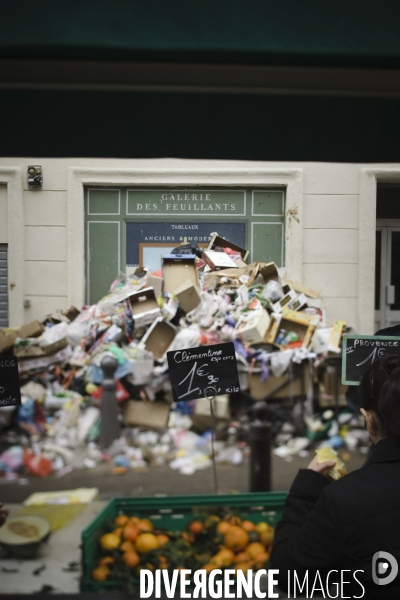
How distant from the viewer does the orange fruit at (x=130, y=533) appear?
7.73 ft

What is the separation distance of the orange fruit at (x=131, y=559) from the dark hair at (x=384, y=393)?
4.34 ft

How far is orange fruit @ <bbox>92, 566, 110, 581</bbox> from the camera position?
2.21 metres

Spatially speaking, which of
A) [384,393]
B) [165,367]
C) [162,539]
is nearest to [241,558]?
[162,539]

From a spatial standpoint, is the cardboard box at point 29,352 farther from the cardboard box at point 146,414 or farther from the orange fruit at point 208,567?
the orange fruit at point 208,567

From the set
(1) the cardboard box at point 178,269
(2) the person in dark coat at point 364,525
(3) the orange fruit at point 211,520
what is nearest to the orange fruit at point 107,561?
(3) the orange fruit at point 211,520

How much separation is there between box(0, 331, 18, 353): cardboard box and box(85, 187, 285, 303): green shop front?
39cm

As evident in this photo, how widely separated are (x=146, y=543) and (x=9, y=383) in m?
0.98

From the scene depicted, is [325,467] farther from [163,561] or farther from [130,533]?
[130,533]

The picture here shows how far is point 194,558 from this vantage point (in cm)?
233

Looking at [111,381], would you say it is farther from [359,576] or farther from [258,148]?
[359,576]

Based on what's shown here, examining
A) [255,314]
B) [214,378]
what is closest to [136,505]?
[214,378]

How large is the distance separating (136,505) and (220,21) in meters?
2.25

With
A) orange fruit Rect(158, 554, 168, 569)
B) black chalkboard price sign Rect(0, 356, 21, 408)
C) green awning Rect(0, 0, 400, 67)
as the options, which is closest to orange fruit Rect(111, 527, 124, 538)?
orange fruit Rect(158, 554, 168, 569)

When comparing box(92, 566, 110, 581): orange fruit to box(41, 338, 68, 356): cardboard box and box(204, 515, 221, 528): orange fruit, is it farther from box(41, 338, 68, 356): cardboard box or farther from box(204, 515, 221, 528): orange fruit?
box(41, 338, 68, 356): cardboard box
